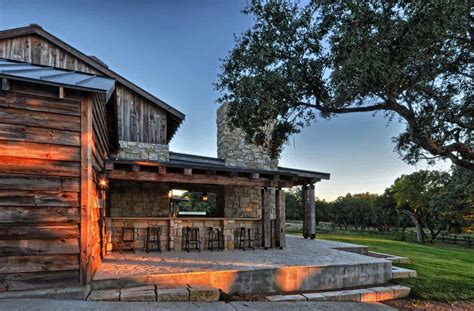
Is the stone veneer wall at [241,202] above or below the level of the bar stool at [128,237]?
above

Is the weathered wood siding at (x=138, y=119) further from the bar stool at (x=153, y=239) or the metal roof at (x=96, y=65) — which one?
the bar stool at (x=153, y=239)

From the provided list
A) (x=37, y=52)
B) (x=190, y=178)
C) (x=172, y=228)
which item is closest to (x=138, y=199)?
(x=172, y=228)

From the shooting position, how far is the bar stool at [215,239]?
9438 millimetres

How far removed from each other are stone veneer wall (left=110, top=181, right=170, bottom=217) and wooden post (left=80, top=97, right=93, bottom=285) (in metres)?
5.27

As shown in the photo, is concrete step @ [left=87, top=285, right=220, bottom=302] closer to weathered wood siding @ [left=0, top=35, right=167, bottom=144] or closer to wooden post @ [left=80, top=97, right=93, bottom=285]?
wooden post @ [left=80, top=97, right=93, bottom=285]

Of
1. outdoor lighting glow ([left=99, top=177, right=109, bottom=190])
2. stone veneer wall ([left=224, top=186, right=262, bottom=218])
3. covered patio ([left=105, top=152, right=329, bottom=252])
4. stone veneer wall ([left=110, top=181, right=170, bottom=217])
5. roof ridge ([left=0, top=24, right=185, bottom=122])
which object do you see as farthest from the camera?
stone veneer wall ([left=224, top=186, right=262, bottom=218])

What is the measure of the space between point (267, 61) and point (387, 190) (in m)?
38.5

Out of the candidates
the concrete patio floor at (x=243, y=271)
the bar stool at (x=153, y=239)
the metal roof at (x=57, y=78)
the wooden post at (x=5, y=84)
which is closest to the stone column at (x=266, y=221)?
the concrete patio floor at (x=243, y=271)

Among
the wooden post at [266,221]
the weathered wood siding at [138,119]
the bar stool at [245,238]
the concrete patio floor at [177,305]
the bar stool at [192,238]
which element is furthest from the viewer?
the weathered wood siding at [138,119]

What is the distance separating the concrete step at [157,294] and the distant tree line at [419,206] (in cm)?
1509

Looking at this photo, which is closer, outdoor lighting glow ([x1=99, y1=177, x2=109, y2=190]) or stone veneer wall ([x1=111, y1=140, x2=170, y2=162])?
outdoor lighting glow ([x1=99, y1=177, x2=109, y2=190])

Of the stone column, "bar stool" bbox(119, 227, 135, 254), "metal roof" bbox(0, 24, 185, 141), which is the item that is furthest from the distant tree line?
"bar stool" bbox(119, 227, 135, 254)

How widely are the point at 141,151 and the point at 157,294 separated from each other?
22.4 feet

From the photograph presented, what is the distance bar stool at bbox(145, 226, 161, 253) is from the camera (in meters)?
8.70
